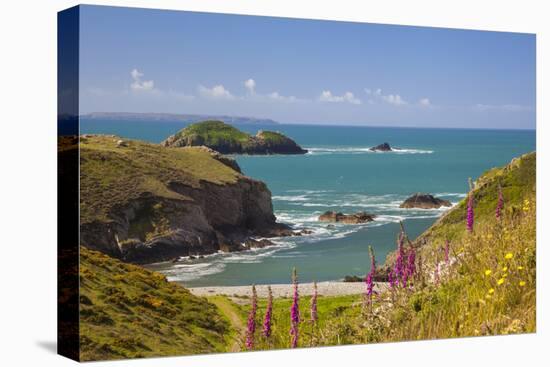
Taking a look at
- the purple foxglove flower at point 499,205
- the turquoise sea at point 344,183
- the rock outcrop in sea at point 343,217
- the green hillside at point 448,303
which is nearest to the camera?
the green hillside at point 448,303

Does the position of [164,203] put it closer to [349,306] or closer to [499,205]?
[349,306]

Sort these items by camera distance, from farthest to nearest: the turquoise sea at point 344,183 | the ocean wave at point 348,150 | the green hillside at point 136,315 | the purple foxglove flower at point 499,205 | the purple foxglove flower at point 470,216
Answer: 1. the ocean wave at point 348,150
2. the purple foxglove flower at point 499,205
3. the purple foxglove flower at point 470,216
4. the turquoise sea at point 344,183
5. the green hillside at point 136,315

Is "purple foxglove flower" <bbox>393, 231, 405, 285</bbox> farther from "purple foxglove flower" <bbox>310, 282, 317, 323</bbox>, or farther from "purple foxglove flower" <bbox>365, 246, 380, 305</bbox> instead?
"purple foxglove flower" <bbox>310, 282, 317, 323</bbox>

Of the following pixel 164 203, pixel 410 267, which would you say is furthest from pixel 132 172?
pixel 410 267

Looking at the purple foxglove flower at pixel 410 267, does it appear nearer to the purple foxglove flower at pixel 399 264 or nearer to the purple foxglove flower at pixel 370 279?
the purple foxglove flower at pixel 399 264

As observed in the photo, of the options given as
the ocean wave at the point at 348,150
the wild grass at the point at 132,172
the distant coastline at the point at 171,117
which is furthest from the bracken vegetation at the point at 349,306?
the distant coastline at the point at 171,117

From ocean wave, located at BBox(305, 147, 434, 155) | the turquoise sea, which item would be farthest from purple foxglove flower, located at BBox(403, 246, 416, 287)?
ocean wave, located at BBox(305, 147, 434, 155)

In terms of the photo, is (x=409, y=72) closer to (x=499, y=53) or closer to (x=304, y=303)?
(x=499, y=53)
